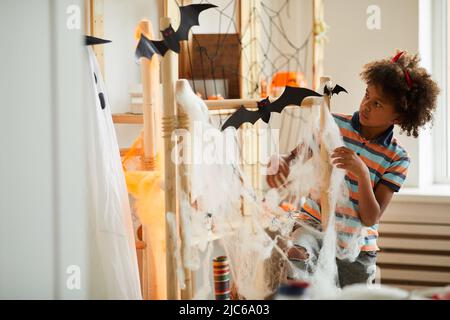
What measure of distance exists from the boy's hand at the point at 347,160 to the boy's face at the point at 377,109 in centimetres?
14

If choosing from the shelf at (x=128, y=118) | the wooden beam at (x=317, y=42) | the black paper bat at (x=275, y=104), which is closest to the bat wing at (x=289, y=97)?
the black paper bat at (x=275, y=104)

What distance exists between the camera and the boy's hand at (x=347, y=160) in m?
1.24

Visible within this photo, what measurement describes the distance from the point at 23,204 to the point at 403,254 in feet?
4.33

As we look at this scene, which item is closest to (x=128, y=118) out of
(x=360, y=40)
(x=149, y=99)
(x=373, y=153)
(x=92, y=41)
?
(x=149, y=99)

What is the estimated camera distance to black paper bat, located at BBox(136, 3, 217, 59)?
1096 millimetres

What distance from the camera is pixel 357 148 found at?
1.40 m

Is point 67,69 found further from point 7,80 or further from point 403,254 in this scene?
point 403,254

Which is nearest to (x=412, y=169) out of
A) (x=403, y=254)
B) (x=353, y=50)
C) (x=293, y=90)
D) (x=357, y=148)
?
(x=403, y=254)

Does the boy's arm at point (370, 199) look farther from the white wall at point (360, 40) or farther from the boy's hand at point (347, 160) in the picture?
the white wall at point (360, 40)

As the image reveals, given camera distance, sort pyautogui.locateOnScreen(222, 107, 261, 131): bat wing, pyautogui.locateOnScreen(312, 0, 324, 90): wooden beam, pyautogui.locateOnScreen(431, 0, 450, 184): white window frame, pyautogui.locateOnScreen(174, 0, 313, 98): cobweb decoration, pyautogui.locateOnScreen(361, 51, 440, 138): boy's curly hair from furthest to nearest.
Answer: pyautogui.locateOnScreen(431, 0, 450, 184): white window frame, pyautogui.locateOnScreen(312, 0, 324, 90): wooden beam, pyautogui.locateOnScreen(174, 0, 313, 98): cobweb decoration, pyautogui.locateOnScreen(361, 51, 440, 138): boy's curly hair, pyautogui.locateOnScreen(222, 107, 261, 131): bat wing

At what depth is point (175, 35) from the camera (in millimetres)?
1101

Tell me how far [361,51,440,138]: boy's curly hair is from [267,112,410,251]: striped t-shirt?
0.07 meters

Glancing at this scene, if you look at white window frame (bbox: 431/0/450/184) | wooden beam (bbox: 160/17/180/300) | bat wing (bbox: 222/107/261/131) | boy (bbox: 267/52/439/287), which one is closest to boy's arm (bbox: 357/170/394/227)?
boy (bbox: 267/52/439/287)

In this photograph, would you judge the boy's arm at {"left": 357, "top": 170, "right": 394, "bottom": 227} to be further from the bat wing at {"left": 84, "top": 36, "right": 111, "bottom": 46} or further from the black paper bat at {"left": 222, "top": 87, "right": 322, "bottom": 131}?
the bat wing at {"left": 84, "top": 36, "right": 111, "bottom": 46}
